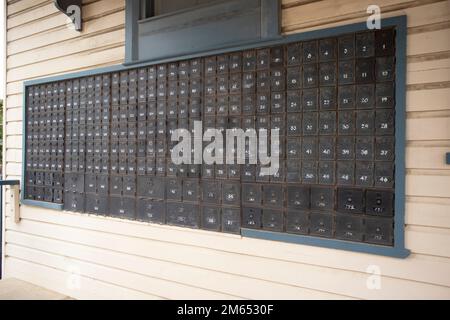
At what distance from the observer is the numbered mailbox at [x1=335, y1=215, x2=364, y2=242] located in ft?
5.90

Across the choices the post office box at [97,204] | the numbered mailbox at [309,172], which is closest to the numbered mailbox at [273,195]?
the numbered mailbox at [309,172]

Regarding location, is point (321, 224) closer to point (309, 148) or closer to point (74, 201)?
point (309, 148)

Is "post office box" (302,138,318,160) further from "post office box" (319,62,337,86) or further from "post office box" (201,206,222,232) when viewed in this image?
"post office box" (201,206,222,232)

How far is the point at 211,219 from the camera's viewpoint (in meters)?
2.21

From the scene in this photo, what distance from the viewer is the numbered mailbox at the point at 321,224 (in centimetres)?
187

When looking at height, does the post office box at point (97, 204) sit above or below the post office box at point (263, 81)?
below

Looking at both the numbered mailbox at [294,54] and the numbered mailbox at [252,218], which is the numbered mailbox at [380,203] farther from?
the numbered mailbox at [294,54]

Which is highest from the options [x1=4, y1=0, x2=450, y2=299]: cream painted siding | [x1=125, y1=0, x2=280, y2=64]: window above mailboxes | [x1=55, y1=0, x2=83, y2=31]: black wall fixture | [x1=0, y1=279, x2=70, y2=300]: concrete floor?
[x1=55, y1=0, x2=83, y2=31]: black wall fixture

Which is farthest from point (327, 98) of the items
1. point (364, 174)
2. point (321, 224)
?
point (321, 224)

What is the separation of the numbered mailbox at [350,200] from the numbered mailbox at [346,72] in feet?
1.79

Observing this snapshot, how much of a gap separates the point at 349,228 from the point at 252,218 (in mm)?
535

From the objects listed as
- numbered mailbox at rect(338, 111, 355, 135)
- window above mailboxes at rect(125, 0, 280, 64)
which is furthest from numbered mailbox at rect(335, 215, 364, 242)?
window above mailboxes at rect(125, 0, 280, 64)

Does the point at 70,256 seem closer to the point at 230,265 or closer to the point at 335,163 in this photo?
the point at 230,265

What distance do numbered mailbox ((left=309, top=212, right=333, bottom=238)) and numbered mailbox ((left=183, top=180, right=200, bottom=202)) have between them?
720mm
